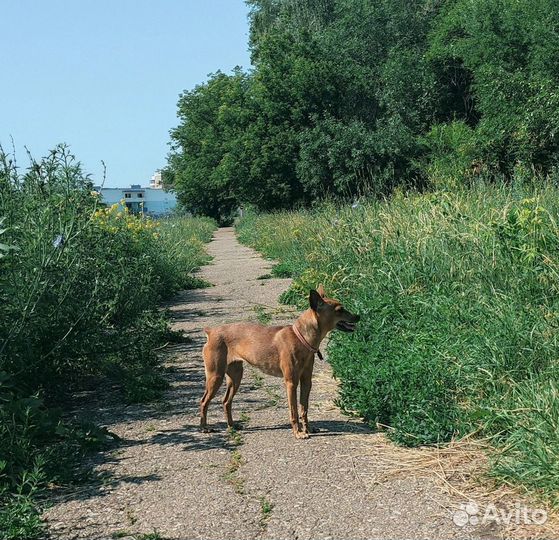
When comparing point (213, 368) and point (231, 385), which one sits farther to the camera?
point (231, 385)

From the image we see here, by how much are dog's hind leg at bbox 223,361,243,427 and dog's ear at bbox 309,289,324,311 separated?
81 centimetres

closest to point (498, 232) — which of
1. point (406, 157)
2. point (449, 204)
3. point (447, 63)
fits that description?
point (449, 204)

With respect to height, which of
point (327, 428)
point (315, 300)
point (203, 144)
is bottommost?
point (327, 428)

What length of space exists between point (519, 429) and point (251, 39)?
1998 inches

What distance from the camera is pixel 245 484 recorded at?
4.76 m

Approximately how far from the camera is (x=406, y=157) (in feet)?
108

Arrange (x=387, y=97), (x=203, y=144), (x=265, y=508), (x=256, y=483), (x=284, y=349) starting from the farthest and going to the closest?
1. (x=203, y=144)
2. (x=387, y=97)
3. (x=284, y=349)
4. (x=256, y=483)
5. (x=265, y=508)

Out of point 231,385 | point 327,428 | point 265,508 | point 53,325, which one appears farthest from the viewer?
point 53,325

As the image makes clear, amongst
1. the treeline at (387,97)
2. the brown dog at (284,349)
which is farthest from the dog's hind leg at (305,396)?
the treeline at (387,97)

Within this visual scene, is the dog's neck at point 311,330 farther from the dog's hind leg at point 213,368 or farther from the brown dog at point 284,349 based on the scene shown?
the dog's hind leg at point 213,368

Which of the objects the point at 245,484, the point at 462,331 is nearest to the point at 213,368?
the point at 245,484

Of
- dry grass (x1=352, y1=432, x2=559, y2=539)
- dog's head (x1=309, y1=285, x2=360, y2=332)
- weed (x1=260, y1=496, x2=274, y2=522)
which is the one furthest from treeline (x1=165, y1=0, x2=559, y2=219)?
weed (x1=260, y1=496, x2=274, y2=522)

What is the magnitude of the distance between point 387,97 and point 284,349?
33578mm

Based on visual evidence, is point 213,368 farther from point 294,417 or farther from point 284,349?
point 294,417
